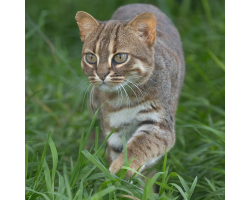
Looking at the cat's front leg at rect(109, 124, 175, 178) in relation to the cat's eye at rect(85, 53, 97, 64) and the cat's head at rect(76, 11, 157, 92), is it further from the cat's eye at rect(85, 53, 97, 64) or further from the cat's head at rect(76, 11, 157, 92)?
the cat's eye at rect(85, 53, 97, 64)

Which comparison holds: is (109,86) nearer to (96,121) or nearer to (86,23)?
(86,23)

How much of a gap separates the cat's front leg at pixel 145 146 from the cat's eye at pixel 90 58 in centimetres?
73

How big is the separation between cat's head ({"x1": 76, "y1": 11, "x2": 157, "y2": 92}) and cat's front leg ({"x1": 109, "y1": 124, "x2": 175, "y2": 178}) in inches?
17.7

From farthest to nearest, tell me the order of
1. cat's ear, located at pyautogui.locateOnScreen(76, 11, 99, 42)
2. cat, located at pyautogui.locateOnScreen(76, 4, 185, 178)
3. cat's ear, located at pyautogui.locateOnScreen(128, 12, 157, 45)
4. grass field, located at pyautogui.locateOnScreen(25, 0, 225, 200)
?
cat's ear, located at pyautogui.locateOnScreen(76, 11, 99, 42) < cat's ear, located at pyautogui.locateOnScreen(128, 12, 157, 45) < cat, located at pyautogui.locateOnScreen(76, 4, 185, 178) < grass field, located at pyautogui.locateOnScreen(25, 0, 225, 200)

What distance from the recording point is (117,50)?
3186 mm

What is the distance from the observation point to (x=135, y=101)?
3451 millimetres

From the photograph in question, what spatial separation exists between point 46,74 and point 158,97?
3364 mm

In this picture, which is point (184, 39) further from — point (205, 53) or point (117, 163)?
point (117, 163)

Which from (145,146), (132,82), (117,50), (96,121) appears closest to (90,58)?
(117,50)

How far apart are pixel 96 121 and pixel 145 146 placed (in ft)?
4.13

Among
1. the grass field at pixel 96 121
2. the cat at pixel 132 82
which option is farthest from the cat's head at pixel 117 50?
the grass field at pixel 96 121

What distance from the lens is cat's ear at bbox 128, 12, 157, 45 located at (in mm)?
3279

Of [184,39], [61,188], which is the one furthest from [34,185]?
[184,39]

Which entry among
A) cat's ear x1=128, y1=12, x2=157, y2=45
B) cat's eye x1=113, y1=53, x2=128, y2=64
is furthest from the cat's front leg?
cat's ear x1=128, y1=12, x2=157, y2=45
